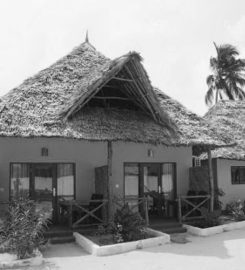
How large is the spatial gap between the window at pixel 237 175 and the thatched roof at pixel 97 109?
4184 millimetres

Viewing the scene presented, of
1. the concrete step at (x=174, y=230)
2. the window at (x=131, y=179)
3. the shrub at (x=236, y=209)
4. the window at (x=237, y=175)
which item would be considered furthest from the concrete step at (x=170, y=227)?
the window at (x=237, y=175)

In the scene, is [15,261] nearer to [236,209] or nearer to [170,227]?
[170,227]

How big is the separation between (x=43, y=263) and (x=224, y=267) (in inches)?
156

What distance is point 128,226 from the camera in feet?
33.8

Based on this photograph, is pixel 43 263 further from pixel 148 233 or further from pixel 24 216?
pixel 148 233

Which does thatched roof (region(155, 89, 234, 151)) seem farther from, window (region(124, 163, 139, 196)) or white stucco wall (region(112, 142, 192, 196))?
window (region(124, 163, 139, 196))

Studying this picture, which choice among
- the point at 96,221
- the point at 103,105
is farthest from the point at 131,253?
the point at 103,105

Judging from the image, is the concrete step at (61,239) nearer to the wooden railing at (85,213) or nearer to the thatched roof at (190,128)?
the wooden railing at (85,213)

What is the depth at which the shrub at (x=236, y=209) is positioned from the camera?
13.4 m

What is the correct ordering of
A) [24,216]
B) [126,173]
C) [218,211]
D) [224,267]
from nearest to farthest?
[224,267], [24,216], [218,211], [126,173]

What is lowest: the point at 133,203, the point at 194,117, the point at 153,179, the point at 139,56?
the point at 133,203

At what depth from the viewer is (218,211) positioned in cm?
1279

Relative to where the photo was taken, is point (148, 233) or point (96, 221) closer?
point (148, 233)

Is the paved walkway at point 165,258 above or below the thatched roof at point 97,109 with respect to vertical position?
below
